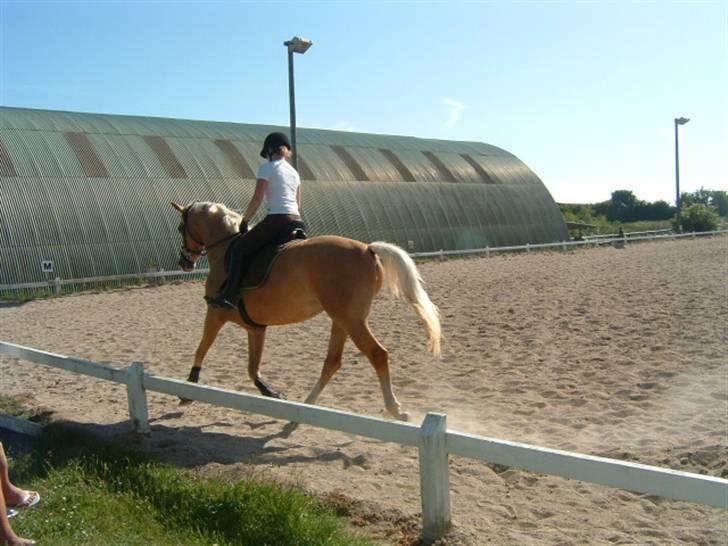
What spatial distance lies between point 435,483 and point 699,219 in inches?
1910

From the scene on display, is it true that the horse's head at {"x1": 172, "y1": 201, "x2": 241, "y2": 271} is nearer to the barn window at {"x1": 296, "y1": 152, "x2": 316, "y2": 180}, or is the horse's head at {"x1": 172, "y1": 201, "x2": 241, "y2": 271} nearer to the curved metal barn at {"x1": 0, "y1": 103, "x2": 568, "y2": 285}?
the curved metal barn at {"x1": 0, "y1": 103, "x2": 568, "y2": 285}

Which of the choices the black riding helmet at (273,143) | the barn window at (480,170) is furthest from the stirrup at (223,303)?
the barn window at (480,170)

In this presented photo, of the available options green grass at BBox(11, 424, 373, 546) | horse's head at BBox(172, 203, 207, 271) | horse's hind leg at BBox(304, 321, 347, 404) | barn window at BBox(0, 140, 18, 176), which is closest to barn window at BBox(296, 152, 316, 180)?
barn window at BBox(0, 140, 18, 176)

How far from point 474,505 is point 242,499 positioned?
1.44m

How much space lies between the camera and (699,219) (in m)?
46.2

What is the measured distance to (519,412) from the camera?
6.16 m

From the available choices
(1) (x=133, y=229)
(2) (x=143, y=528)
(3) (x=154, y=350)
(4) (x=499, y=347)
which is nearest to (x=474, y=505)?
(2) (x=143, y=528)

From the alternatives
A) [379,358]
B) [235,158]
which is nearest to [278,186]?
[379,358]

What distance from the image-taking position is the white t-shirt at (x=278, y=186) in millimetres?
6391

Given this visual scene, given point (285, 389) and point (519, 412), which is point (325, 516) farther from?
point (285, 389)

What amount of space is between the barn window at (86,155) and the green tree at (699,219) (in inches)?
1557

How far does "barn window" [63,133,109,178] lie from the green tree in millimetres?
39550

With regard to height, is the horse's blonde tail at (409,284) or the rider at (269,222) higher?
the rider at (269,222)

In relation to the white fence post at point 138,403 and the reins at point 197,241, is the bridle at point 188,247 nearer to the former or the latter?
the reins at point 197,241
